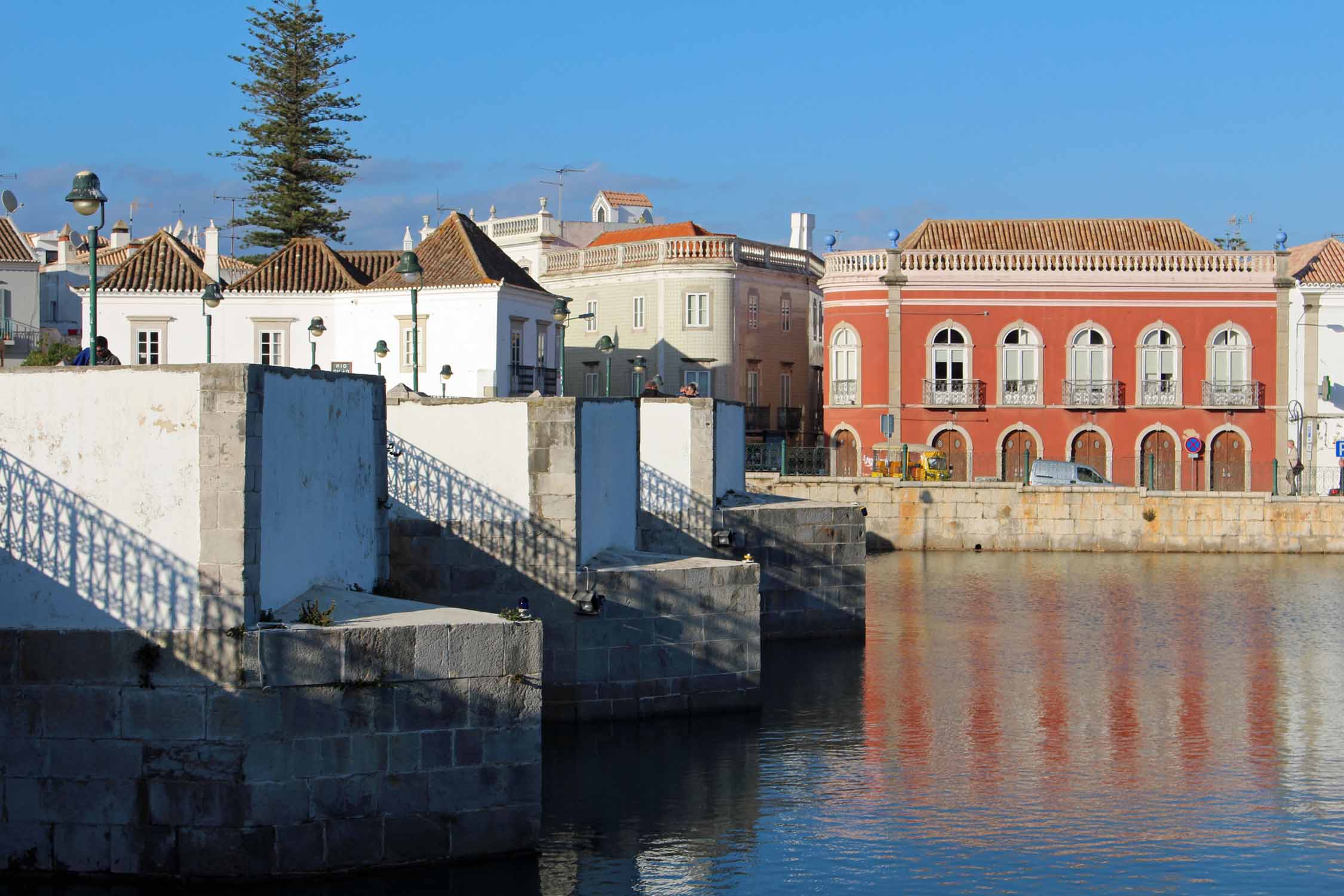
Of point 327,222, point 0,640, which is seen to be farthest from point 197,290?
point 0,640

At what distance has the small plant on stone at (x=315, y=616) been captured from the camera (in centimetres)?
1347

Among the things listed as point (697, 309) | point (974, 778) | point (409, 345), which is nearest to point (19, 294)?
point (409, 345)

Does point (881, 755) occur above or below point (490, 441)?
below

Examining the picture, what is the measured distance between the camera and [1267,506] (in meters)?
44.3

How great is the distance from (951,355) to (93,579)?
39.5m

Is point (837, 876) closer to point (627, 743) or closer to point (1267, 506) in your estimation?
point (627, 743)

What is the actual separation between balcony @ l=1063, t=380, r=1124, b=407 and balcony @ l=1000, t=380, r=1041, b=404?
0.84m

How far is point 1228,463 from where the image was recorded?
5034 cm

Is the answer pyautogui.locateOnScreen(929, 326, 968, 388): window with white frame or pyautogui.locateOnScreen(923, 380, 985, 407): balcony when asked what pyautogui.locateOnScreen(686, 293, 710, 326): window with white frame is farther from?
pyautogui.locateOnScreen(923, 380, 985, 407): balcony

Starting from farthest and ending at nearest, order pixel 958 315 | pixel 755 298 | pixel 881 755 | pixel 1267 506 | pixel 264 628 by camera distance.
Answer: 1. pixel 755 298
2. pixel 958 315
3. pixel 1267 506
4. pixel 881 755
5. pixel 264 628

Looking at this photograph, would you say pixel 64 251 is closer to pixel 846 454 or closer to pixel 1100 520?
pixel 846 454

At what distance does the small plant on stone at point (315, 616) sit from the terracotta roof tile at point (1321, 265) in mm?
42201

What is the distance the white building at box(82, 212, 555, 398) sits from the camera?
147 ft

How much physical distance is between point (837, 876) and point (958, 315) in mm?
37565
